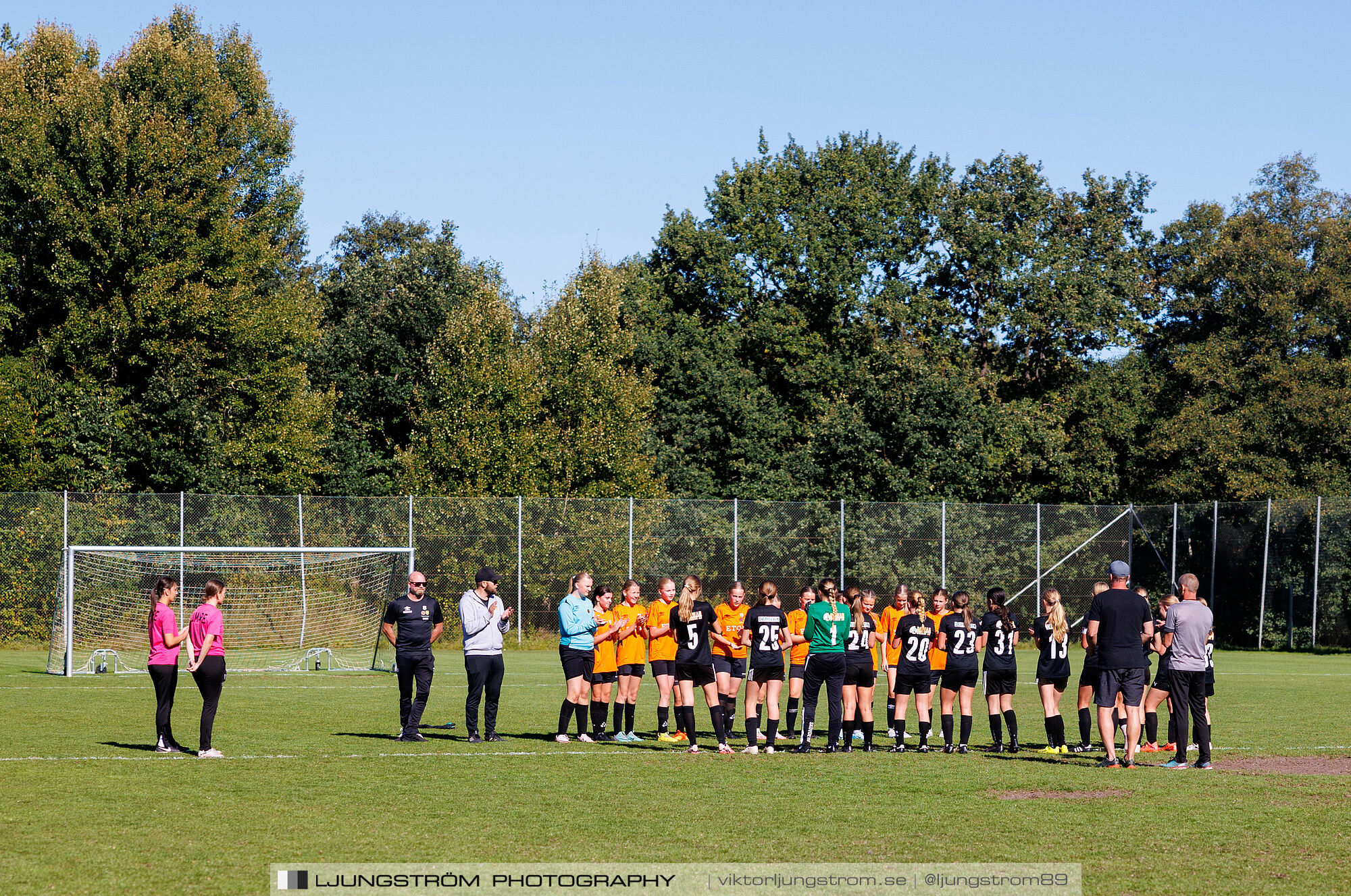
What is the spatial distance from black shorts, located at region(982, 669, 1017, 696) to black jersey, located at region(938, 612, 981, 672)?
247 millimetres

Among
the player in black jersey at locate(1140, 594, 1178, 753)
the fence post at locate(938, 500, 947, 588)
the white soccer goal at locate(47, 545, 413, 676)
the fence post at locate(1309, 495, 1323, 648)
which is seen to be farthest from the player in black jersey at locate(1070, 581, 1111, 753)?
the fence post at locate(1309, 495, 1323, 648)

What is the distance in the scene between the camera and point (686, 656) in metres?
13.8

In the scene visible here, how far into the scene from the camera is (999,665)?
14133mm

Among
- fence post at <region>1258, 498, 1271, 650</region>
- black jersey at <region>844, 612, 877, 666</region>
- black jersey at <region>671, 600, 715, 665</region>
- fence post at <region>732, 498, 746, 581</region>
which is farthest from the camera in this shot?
fence post at <region>1258, 498, 1271, 650</region>

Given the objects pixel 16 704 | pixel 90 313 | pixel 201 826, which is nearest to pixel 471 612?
pixel 201 826

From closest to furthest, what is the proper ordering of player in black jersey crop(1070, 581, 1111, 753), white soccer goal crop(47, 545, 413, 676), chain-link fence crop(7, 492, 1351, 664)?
1. player in black jersey crop(1070, 581, 1111, 753)
2. white soccer goal crop(47, 545, 413, 676)
3. chain-link fence crop(7, 492, 1351, 664)

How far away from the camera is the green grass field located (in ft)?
27.3

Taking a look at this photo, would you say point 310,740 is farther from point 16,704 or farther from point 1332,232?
point 1332,232

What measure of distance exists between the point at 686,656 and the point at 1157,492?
108 feet

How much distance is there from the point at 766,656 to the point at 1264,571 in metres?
26.5

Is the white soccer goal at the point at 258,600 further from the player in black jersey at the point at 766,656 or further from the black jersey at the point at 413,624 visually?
the player in black jersey at the point at 766,656

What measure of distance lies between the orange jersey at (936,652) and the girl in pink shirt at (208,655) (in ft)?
24.9

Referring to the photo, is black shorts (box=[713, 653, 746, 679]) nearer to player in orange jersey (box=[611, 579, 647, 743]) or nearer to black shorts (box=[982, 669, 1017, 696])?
player in orange jersey (box=[611, 579, 647, 743])

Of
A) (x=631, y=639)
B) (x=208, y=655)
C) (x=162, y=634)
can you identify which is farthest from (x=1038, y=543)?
(x=162, y=634)
